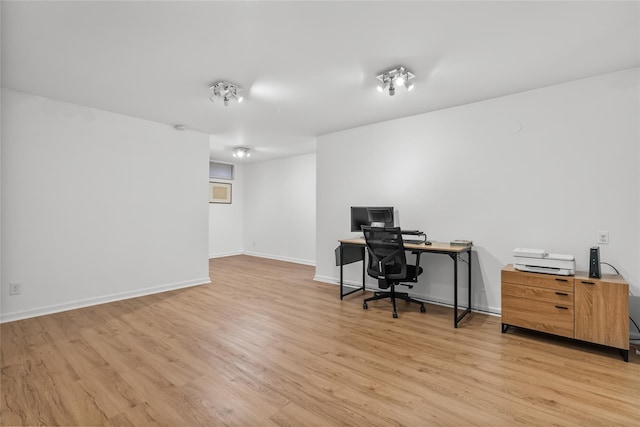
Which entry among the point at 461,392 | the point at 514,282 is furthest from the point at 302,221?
the point at 461,392

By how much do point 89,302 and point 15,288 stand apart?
727 mm

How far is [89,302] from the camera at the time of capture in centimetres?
378

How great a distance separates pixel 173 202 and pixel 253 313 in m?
2.33

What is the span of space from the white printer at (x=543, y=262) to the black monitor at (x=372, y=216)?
1.45 meters

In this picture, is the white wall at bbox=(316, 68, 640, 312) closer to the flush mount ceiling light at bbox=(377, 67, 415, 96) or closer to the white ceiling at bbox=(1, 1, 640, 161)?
the white ceiling at bbox=(1, 1, 640, 161)

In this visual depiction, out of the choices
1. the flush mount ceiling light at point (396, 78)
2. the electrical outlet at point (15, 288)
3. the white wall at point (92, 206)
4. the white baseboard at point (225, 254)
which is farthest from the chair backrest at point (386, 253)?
the white baseboard at point (225, 254)

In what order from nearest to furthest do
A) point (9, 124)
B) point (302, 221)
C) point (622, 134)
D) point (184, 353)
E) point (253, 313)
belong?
point (184, 353), point (622, 134), point (9, 124), point (253, 313), point (302, 221)

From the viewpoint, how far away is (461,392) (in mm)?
1969

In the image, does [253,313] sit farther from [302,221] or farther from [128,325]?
[302,221]

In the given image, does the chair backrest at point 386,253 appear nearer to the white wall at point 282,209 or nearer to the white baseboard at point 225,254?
the white wall at point 282,209

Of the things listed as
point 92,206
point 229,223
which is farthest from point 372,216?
point 229,223

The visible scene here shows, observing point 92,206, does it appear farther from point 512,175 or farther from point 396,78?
point 512,175

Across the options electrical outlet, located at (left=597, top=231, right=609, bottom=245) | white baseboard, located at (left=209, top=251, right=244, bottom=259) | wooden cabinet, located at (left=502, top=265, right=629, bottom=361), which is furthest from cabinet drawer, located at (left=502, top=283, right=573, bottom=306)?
white baseboard, located at (left=209, top=251, right=244, bottom=259)

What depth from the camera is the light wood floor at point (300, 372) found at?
1.76 m
